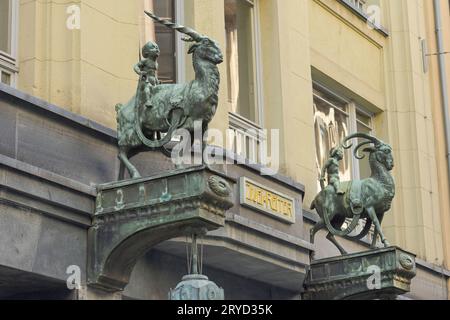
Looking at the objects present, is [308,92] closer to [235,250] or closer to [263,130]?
[263,130]

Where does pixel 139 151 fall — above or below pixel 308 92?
below

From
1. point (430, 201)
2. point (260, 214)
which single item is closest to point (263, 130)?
point (260, 214)

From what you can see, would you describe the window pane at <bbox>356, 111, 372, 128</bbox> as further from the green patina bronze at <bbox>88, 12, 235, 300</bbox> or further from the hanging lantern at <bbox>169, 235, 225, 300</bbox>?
the hanging lantern at <bbox>169, 235, 225, 300</bbox>

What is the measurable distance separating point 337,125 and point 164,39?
543 cm

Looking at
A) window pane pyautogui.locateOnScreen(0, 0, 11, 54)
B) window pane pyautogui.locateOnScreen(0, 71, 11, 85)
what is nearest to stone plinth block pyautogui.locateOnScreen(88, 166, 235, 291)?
window pane pyautogui.locateOnScreen(0, 71, 11, 85)

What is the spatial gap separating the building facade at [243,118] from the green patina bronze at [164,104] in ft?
1.21

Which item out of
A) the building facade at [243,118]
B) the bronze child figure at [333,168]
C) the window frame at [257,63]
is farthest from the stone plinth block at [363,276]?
the window frame at [257,63]

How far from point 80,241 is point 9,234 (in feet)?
3.68

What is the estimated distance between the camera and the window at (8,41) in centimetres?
1557

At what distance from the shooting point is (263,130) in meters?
19.2

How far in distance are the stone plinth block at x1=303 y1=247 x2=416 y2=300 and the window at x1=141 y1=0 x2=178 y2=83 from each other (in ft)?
10.5

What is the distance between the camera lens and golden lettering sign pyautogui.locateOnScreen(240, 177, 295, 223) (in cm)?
1728

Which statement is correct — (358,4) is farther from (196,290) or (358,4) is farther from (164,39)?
(196,290)

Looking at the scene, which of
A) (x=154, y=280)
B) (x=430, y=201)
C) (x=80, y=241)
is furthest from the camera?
(x=430, y=201)
